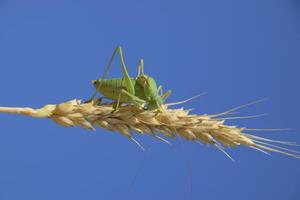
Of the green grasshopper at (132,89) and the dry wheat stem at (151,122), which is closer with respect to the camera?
the dry wheat stem at (151,122)

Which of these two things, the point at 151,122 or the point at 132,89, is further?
the point at 132,89

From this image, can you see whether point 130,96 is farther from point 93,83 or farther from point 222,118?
point 222,118

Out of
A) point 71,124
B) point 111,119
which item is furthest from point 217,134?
point 71,124

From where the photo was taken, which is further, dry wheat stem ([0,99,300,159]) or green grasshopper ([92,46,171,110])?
green grasshopper ([92,46,171,110])
